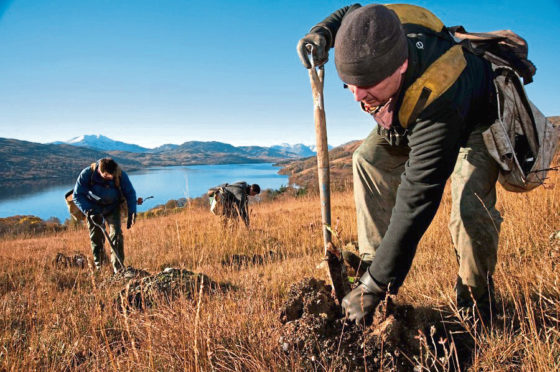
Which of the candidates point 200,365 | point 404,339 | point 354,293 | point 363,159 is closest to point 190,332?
point 200,365

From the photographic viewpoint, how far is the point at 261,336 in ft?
5.91

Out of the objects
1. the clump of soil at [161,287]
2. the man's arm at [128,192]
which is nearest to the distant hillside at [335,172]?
the clump of soil at [161,287]

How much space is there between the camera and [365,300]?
5.09ft

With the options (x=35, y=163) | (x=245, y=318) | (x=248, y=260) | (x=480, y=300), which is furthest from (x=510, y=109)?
(x=35, y=163)

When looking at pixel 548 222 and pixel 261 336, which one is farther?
pixel 548 222

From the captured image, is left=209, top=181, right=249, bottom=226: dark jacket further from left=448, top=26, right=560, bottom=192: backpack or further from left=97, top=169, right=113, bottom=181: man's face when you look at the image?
left=448, top=26, right=560, bottom=192: backpack

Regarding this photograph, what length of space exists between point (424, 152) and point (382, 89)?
1.14ft

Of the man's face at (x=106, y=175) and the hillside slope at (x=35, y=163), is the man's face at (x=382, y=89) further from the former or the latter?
the hillside slope at (x=35, y=163)

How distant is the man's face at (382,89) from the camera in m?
1.36

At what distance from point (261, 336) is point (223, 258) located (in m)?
3.76

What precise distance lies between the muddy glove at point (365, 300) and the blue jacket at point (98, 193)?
205 inches

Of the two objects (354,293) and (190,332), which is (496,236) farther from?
(190,332)

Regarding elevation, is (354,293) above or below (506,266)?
above

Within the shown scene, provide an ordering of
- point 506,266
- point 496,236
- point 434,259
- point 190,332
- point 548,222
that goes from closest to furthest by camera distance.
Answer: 1. point 190,332
2. point 496,236
3. point 506,266
4. point 434,259
5. point 548,222
